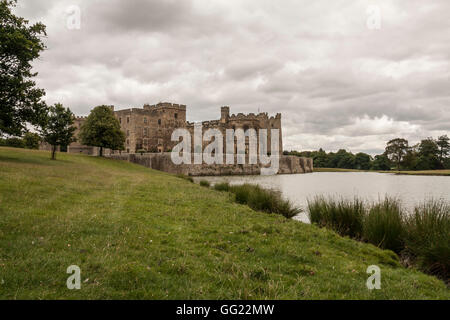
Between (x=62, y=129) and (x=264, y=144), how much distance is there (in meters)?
53.2

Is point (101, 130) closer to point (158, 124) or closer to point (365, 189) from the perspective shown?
point (158, 124)

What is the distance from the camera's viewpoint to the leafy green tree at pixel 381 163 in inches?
3850

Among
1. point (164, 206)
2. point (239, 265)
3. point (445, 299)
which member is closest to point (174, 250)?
point (239, 265)

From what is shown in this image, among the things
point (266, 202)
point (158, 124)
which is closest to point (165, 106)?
point (158, 124)

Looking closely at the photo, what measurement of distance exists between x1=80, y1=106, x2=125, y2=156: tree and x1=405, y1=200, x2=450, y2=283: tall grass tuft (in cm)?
4105

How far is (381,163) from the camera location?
327ft

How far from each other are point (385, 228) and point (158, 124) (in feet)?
212

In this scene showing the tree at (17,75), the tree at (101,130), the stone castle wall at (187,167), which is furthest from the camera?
the stone castle wall at (187,167)

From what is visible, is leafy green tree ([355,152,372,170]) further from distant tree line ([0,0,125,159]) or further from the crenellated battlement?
distant tree line ([0,0,125,159])

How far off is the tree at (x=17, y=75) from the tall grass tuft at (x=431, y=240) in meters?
21.6

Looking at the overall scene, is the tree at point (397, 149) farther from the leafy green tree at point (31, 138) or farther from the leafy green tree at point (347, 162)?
the leafy green tree at point (31, 138)

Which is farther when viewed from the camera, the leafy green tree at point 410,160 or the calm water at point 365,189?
the leafy green tree at point 410,160

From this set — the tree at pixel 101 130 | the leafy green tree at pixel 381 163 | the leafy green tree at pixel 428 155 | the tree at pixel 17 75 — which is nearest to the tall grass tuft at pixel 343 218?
the tree at pixel 17 75
